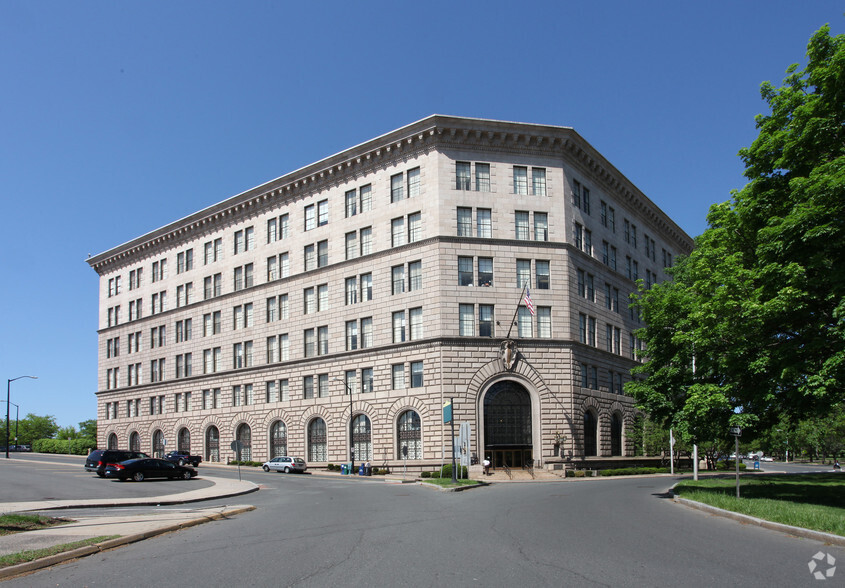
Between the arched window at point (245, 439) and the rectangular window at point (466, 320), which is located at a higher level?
the rectangular window at point (466, 320)

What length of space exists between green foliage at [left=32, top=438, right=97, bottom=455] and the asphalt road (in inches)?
3393

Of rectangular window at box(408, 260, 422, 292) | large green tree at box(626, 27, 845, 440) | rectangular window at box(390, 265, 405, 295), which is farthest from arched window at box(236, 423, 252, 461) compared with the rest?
large green tree at box(626, 27, 845, 440)

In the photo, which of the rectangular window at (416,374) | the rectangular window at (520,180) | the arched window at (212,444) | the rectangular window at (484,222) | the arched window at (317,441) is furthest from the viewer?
the arched window at (212,444)

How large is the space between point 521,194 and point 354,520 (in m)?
39.8

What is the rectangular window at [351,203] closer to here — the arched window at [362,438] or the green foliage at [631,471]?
the arched window at [362,438]

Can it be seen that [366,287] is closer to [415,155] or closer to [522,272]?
[415,155]

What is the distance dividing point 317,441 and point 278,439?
5186 mm

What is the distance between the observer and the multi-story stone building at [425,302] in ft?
171

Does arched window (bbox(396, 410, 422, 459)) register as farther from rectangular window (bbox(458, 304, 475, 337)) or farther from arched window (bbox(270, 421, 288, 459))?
arched window (bbox(270, 421, 288, 459))

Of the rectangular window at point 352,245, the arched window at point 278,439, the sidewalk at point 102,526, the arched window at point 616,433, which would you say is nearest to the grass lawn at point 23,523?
the sidewalk at point 102,526

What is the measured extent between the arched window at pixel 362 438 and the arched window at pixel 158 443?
99.5 feet

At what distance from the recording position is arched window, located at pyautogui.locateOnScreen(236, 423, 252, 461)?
65.2 m

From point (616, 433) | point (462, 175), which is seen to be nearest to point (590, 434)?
point (616, 433)

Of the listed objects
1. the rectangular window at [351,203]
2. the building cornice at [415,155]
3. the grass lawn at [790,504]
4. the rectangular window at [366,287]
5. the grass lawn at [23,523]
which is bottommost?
the grass lawn at [790,504]
